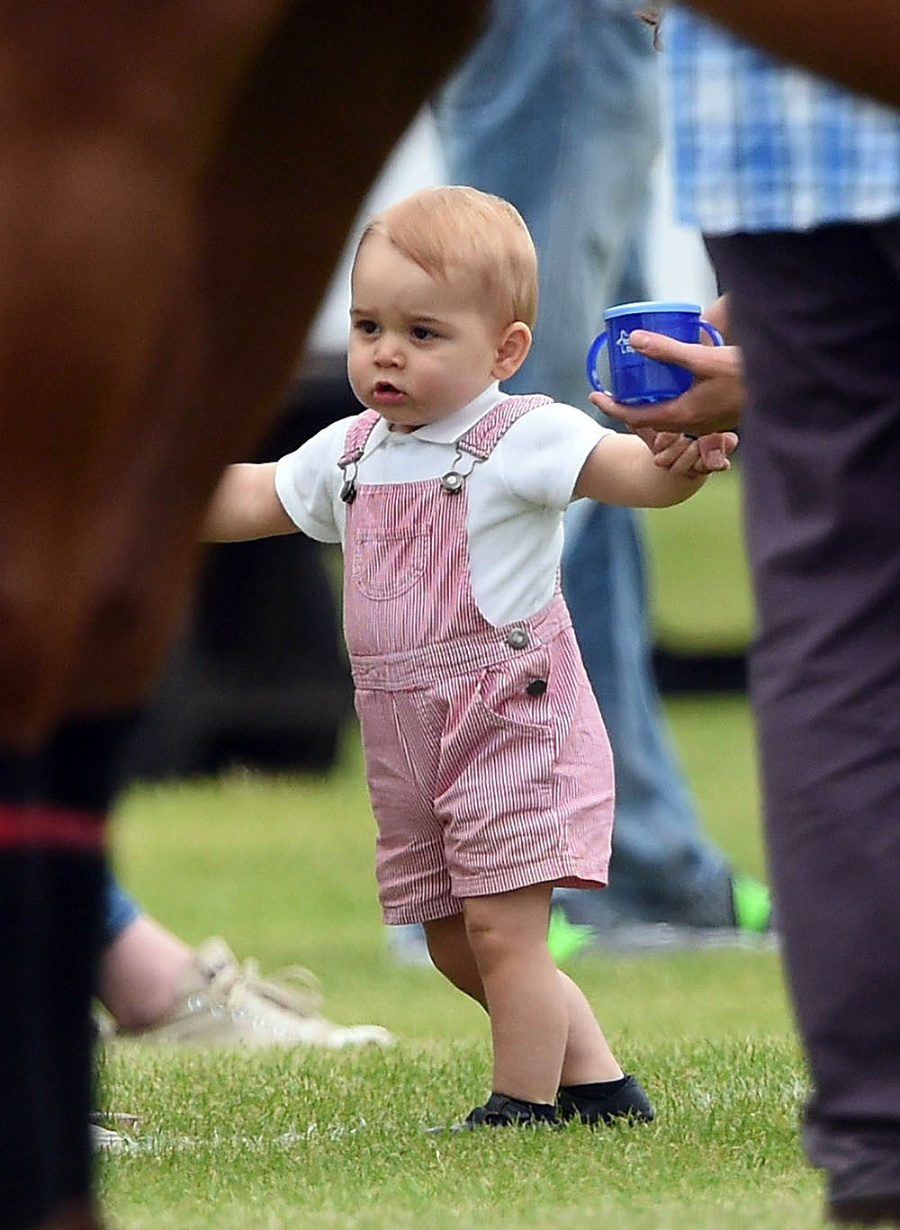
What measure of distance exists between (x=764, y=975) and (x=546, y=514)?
2.13m

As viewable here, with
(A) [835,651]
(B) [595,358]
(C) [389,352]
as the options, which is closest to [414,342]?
(C) [389,352]

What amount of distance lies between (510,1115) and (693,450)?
82 cm

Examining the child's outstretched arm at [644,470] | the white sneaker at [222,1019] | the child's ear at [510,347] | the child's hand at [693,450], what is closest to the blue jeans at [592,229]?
the white sneaker at [222,1019]

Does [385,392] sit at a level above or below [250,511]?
above

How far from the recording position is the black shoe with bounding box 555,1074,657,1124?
3033 millimetres

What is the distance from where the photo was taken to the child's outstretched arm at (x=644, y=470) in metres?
A: 2.91

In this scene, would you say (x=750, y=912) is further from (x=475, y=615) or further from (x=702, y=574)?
(x=702, y=574)

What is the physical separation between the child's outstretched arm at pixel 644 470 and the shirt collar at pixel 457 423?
182 millimetres

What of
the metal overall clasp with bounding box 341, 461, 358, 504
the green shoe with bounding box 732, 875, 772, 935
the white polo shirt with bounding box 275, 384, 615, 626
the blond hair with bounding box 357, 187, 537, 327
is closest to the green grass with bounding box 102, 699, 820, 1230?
the green shoe with bounding box 732, 875, 772, 935

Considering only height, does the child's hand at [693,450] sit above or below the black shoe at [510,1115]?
above

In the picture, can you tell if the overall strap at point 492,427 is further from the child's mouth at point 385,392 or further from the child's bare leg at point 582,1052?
the child's bare leg at point 582,1052

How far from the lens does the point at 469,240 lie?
3.17 metres

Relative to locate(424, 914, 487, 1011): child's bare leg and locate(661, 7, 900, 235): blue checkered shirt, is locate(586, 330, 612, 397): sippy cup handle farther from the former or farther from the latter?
locate(424, 914, 487, 1011): child's bare leg

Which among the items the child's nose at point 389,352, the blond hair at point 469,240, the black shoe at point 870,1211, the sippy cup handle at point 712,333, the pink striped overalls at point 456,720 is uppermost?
the blond hair at point 469,240
